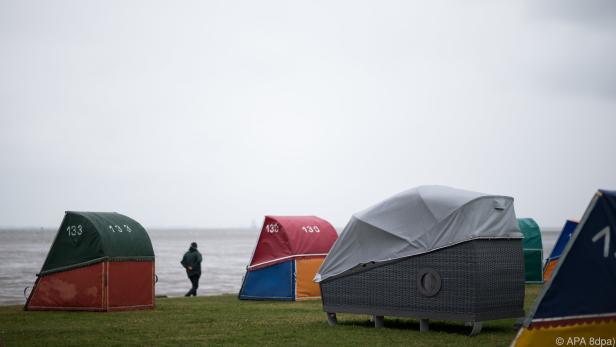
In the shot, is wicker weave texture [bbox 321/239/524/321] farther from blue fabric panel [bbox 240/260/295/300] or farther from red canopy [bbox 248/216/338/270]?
red canopy [bbox 248/216/338/270]

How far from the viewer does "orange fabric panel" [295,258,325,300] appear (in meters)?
22.4

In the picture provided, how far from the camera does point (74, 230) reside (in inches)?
765

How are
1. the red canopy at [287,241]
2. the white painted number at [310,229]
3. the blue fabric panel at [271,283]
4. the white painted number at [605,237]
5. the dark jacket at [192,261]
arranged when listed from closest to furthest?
the white painted number at [605,237], the blue fabric panel at [271,283], the red canopy at [287,241], the white painted number at [310,229], the dark jacket at [192,261]

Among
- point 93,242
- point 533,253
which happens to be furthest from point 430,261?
point 533,253

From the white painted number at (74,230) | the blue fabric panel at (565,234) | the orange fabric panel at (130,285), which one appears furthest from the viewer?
the blue fabric panel at (565,234)

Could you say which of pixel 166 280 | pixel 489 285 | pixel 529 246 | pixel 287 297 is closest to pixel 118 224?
pixel 287 297

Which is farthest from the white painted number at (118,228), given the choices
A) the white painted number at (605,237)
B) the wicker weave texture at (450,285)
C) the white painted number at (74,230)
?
the white painted number at (605,237)

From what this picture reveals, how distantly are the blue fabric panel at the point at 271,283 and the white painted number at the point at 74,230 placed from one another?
216 inches

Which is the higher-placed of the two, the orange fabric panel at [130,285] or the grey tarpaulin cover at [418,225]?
the grey tarpaulin cover at [418,225]

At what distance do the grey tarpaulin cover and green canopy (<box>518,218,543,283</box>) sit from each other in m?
14.0

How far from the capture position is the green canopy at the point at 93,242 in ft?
62.2

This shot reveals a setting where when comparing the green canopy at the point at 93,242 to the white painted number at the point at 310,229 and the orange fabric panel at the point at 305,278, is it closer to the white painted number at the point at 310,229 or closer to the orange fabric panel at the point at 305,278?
the orange fabric panel at the point at 305,278

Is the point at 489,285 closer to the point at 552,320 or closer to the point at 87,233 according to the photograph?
the point at 552,320

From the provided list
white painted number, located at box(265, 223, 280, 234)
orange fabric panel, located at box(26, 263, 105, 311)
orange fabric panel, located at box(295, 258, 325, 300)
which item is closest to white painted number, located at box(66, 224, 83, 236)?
orange fabric panel, located at box(26, 263, 105, 311)
